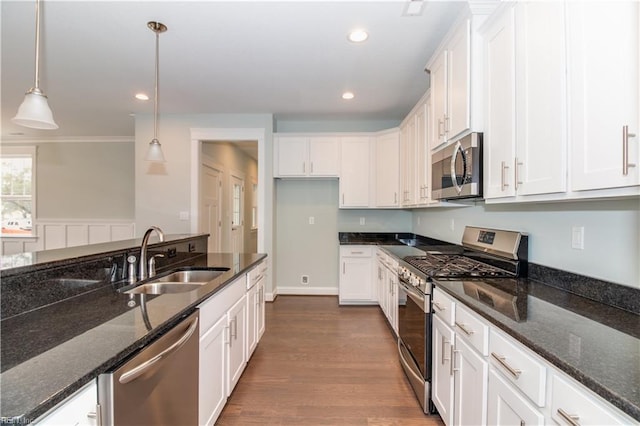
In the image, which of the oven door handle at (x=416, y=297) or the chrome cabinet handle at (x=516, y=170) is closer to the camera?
the chrome cabinet handle at (x=516, y=170)

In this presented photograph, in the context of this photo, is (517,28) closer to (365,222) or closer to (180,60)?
(180,60)

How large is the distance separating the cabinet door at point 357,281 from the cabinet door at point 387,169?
2.90 feet

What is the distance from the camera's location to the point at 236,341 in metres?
2.06

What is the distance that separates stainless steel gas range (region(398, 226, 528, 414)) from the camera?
173cm

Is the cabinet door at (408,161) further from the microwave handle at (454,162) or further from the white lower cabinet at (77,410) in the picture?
the white lower cabinet at (77,410)

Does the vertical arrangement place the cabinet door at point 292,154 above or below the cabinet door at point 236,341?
above

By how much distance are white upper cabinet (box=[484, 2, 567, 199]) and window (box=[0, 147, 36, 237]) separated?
7.68 m

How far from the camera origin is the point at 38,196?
5785 mm

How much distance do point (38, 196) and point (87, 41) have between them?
196 inches

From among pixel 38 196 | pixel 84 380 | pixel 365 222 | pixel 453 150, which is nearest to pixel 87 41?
pixel 84 380

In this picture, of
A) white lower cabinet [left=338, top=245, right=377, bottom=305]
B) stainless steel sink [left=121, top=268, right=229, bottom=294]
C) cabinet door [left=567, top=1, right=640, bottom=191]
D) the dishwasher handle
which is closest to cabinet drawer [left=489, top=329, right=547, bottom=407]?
cabinet door [left=567, top=1, right=640, bottom=191]

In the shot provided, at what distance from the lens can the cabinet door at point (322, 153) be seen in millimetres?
4379

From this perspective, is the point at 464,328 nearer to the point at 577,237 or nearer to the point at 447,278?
the point at 447,278

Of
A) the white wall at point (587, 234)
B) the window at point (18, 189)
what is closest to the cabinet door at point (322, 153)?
the white wall at point (587, 234)
